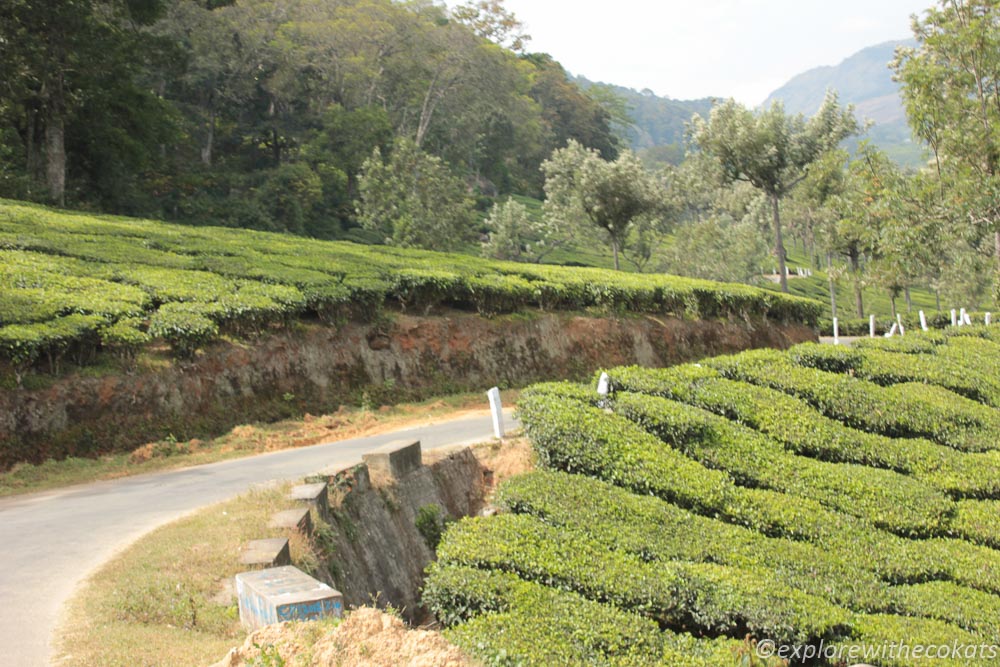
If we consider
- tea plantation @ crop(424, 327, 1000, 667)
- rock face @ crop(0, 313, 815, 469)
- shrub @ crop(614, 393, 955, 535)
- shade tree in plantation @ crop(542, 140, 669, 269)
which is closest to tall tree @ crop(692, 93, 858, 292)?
shade tree in plantation @ crop(542, 140, 669, 269)

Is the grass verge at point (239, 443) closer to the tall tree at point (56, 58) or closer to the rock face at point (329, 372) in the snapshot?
the rock face at point (329, 372)

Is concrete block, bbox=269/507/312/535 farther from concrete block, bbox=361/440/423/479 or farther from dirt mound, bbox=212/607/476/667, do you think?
dirt mound, bbox=212/607/476/667

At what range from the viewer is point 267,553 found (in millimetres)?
6332

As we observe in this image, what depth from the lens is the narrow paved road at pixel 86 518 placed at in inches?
220

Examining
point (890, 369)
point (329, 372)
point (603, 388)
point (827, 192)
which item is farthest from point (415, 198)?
point (603, 388)

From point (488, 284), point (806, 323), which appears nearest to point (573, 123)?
point (806, 323)

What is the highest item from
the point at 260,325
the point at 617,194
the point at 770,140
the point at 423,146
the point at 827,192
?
the point at 423,146

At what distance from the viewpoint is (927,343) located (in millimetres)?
14438

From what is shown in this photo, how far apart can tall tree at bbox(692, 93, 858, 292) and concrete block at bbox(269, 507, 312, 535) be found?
29912 millimetres

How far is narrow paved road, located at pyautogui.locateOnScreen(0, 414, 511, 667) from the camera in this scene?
220 inches

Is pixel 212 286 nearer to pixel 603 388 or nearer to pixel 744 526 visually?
pixel 603 388

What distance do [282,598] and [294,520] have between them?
7.03 feet

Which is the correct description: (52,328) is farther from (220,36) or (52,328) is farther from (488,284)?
(220,36)

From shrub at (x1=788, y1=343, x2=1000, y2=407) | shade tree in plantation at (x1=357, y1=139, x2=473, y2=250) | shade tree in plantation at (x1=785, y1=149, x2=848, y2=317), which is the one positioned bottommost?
shrub at (x1=788, y1=343, x2=1000, y2=407)
